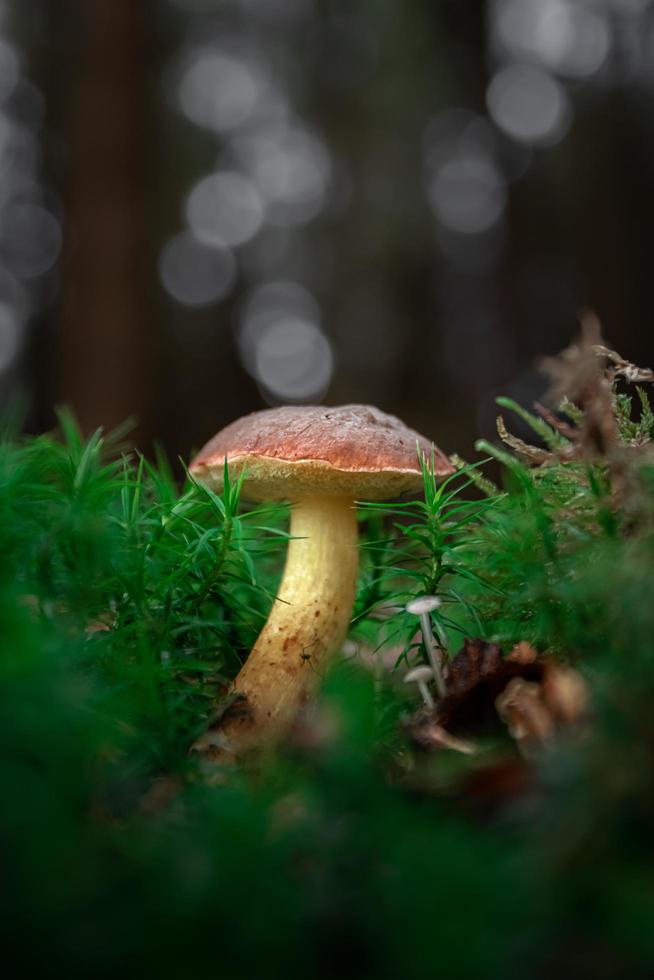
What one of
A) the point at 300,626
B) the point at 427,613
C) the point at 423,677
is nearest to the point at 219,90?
the point at 300,626

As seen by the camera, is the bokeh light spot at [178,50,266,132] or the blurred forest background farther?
the bokeh light spot at [178,50,266,132]

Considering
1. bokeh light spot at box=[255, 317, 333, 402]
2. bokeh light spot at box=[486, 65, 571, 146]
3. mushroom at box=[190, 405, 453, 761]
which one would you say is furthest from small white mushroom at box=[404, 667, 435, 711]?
bokeh light spot at box=[255, 317, 333, 402]

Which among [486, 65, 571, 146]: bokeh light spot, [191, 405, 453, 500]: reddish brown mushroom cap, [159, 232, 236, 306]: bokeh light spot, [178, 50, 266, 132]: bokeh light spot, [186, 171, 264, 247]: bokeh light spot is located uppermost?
[178, 50, 266, 132]: bokeh light spot

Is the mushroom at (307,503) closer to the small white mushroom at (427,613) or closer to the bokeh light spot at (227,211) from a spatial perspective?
the small white mushroom at (427,613)

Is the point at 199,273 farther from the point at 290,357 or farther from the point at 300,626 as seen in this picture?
the point at 300,626

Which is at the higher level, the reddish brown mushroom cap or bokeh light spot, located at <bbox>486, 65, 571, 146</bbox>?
bokeh light spot, located at <bbox>486, 65, 571, 146</bbox>

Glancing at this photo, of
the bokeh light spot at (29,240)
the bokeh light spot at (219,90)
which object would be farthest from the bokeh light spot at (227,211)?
the bokeh light spot at (29,240)

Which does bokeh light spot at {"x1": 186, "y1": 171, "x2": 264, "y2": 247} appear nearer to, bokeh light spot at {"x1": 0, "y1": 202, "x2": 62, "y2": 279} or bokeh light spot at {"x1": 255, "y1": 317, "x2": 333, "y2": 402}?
bokeh light spot at {"x1": 255, "y1": 317, "x2": 333, "y2": 402}
